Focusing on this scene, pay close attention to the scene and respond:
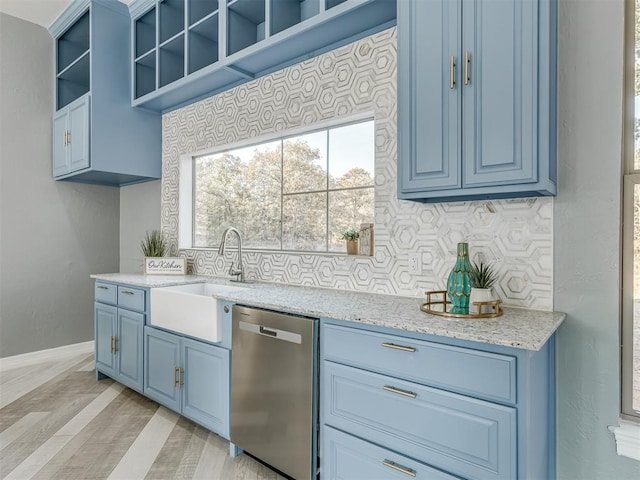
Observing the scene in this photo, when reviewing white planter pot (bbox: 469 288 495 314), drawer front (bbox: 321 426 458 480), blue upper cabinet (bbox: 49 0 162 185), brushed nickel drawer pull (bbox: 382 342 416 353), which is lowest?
drawer front (bbox: 321 426 458 480)

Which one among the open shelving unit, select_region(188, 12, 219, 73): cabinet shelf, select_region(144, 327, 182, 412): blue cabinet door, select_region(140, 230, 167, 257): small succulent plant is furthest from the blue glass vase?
the open shelving unit

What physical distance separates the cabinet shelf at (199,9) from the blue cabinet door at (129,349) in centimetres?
218

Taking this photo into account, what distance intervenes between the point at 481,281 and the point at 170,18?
3108 millimetres

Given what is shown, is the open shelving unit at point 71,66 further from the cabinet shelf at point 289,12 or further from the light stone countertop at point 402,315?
the light stone countertop at point 402,315

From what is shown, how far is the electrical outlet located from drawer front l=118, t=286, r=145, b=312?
5.98 ft

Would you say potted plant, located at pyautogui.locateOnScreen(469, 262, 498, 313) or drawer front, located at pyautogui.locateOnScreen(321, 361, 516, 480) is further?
potted plant, located at pyautogui.locateOnScreen(469, 262, 498, 313)

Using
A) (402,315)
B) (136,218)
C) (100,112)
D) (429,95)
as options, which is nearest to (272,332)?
(402,315)

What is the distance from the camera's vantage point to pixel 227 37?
268cm

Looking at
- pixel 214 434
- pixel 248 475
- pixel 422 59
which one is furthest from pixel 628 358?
pixel 214 434

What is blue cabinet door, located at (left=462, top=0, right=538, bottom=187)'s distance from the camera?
59.3 inches

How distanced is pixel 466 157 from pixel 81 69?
3801 millimetres

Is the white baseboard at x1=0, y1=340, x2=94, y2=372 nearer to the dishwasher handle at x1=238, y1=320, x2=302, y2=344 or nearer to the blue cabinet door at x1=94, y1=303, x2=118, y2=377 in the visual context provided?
the blue cabinet door at x1=94, y1=303, x2=118, y2=377

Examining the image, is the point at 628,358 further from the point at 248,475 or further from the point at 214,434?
the point at 214,434

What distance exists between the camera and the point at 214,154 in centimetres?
350
